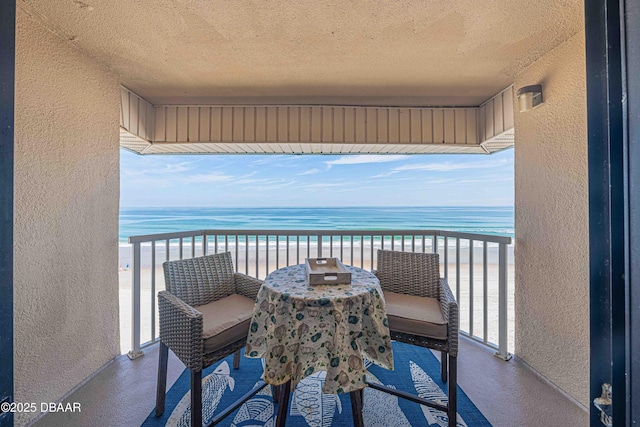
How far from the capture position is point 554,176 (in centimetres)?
191

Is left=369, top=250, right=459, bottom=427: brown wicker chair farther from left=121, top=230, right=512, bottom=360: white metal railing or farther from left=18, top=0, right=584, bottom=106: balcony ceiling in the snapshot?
left=18, top=0, right=584, bottom=106: balcony ceiling

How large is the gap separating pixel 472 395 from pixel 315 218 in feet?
31.4

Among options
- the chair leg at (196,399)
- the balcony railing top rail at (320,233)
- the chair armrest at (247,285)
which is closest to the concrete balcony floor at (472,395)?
the chair leg at (196,399)

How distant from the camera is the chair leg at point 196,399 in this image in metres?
1.39

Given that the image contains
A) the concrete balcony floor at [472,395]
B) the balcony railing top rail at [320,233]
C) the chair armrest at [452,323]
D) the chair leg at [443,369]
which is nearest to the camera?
the chair armrest at [452,323]

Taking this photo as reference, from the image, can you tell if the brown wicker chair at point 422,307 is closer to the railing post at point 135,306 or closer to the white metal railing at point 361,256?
the white metal railing at point 361,256

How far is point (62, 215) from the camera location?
5.91 ft

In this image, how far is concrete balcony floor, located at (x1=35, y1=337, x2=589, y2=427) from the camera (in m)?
1.64

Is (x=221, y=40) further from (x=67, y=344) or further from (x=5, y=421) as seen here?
(x=67, y=344)

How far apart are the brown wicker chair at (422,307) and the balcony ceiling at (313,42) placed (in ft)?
5.18

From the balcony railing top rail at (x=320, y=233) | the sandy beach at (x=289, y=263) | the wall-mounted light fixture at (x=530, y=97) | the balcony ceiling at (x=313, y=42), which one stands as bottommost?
the sandy beach at (x=289, y=263)

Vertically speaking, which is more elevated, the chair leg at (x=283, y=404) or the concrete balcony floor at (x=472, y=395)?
the chair leg at (x=283, y=404)

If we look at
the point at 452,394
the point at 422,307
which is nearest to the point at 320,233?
the point at 422,307

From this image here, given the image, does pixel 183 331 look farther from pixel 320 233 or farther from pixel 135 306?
pixel 320 233
